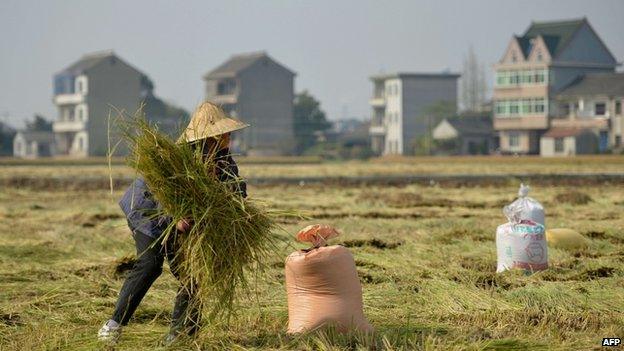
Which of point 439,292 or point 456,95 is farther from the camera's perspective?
point 456,95

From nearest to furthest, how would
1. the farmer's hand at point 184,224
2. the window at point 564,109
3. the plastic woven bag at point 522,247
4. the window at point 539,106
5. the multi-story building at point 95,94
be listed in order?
the farmer's hand at point 184,224, the plastic woven bag at point 522,247, the window at point 564,109, the window at point 539,106, the multi-story building at point 95,94

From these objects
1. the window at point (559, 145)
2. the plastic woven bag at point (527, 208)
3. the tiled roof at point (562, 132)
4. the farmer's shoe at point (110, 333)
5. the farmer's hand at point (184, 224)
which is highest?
the tiled roof at point (562, 132)

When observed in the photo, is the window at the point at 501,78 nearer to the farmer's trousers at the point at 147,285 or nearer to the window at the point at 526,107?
the window at the point at 526,107

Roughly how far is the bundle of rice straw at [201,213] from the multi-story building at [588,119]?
234 ft

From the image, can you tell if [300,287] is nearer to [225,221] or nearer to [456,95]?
[225,221]

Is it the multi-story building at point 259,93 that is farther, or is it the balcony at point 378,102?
the balcony at point 378,102

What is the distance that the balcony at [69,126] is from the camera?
102787mm

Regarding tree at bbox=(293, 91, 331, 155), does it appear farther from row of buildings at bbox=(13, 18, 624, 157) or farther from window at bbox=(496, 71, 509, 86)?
window at bbox=(496, 71, 509, 86)

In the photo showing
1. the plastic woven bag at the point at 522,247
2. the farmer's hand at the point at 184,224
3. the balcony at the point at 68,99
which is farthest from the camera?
the balcony at the point at 68,99

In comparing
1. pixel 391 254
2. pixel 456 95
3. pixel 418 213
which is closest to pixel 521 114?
pixel 456 95

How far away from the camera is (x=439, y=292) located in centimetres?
855

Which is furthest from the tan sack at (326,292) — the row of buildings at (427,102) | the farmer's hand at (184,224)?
the row of buildings at (427,102)

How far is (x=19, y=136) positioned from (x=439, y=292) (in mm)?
112050

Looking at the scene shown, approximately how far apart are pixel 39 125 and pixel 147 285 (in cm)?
12292
